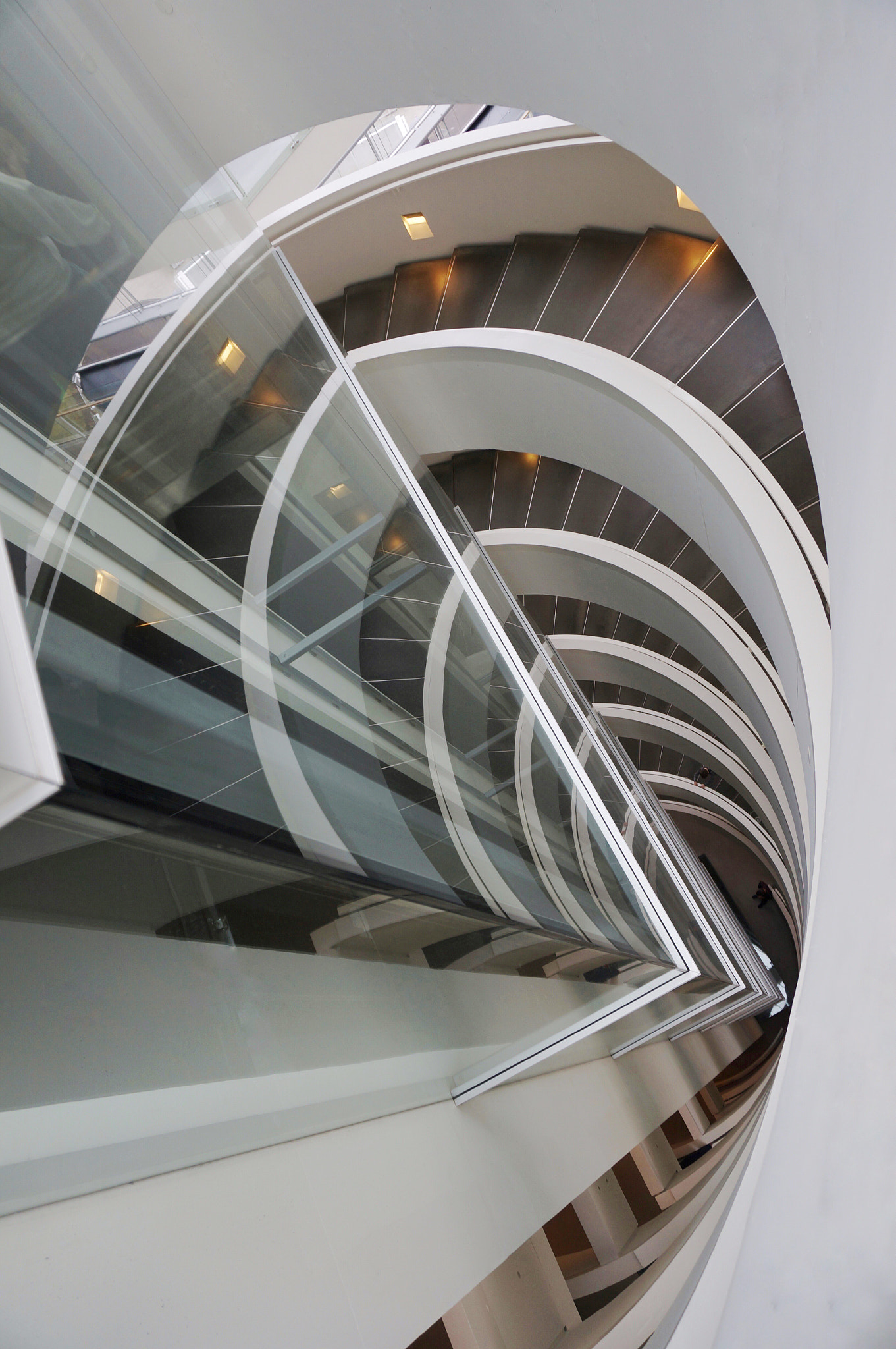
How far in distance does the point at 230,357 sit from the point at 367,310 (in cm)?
616

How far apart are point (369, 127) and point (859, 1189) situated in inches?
345

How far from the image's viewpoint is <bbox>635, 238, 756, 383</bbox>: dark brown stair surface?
5.92m

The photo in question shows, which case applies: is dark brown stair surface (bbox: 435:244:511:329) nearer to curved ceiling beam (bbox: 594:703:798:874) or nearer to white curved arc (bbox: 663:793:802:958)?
curved ceiling beam (bbox: 594:703:798:874)

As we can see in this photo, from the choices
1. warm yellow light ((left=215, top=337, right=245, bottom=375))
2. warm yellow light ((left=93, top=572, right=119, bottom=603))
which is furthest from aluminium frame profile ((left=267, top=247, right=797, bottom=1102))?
warm yellow light ((left=93, top=572, right=119, bottom=603))

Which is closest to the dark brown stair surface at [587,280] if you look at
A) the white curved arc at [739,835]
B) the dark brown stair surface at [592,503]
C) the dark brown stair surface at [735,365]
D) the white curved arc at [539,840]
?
the dark brown stair surface at [735,365]

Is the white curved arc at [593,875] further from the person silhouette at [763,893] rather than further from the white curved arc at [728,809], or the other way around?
the person silhouette at [763,893]

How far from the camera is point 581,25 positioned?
235 cm

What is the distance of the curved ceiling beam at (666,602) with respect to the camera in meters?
7.88

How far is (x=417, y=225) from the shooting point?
7.13 m

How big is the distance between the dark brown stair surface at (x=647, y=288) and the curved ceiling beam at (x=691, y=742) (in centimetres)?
961

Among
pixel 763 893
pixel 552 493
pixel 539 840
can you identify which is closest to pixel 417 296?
pixel 552 493

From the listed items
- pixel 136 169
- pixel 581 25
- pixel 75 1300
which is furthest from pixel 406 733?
pixel 581 25

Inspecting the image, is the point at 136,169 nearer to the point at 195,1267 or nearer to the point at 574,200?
the point at 195,1267

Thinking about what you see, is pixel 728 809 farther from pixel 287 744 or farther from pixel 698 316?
pixel 287 744
